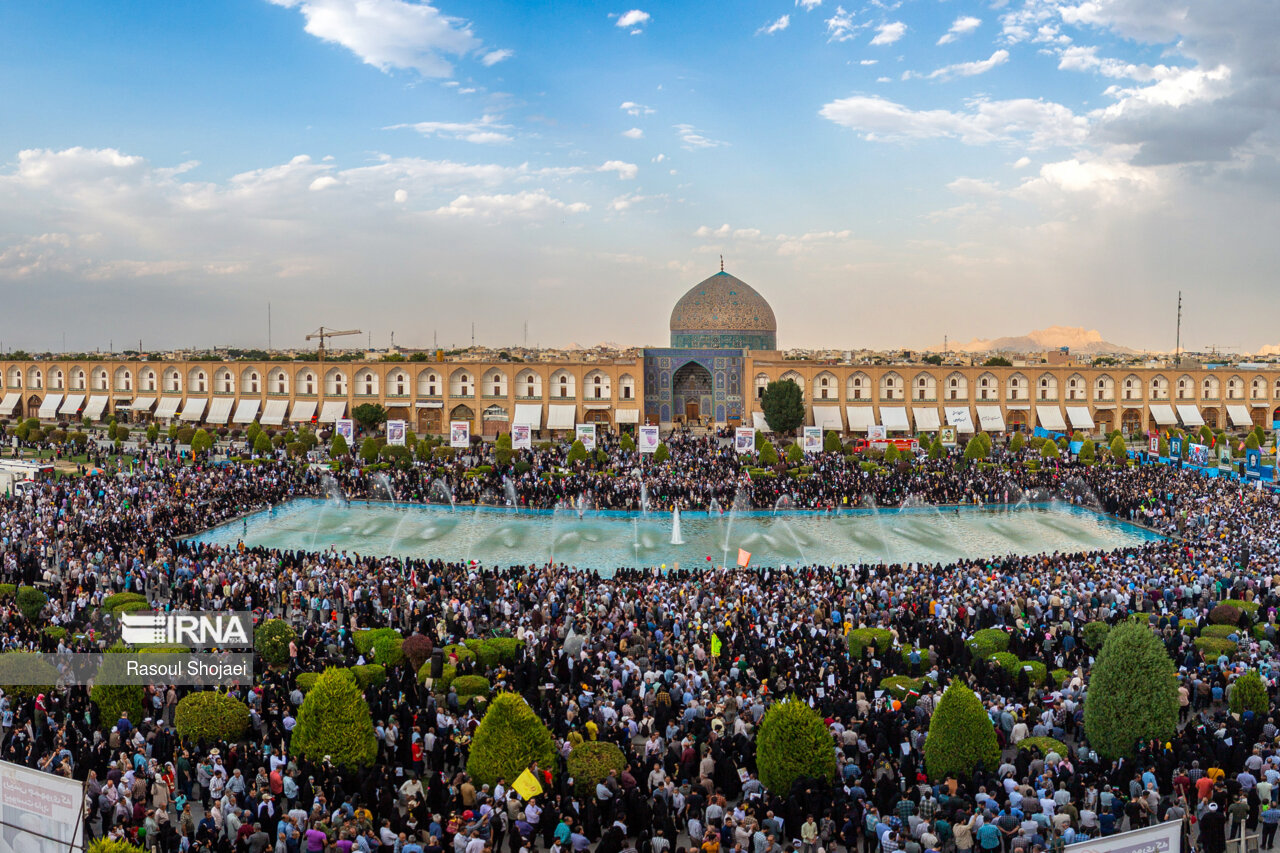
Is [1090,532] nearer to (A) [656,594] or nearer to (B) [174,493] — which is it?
(A) [656,594]

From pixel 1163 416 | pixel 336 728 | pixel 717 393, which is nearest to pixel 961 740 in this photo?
pixel 336 728

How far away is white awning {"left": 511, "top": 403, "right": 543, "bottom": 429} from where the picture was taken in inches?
1925

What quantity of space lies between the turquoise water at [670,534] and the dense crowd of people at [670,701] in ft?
7.00

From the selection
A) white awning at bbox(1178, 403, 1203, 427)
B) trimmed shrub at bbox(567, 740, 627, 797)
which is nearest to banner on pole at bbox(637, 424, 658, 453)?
trimmed shrub at bbox(567, 740, 627, 797)

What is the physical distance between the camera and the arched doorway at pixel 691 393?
168 feet

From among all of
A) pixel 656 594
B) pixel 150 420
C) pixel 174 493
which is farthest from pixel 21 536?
pixel 150 420

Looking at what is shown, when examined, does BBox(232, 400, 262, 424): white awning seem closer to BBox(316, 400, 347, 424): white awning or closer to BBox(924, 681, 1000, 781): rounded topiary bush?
BBox(316, 400, 347, 424): white awning

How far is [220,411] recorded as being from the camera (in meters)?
51.3

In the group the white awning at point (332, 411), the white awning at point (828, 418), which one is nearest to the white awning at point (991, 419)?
the white awning at point (828, 418)

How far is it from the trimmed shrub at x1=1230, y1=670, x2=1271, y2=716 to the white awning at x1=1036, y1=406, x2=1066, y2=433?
40112mm

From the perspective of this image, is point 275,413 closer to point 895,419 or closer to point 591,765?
point 895,419

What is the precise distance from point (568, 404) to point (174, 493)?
79.5 feet

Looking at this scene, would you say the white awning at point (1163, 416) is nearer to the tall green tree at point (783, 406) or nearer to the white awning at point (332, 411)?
the tall green tree at point (783, 406)

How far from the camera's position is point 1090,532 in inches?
1058
